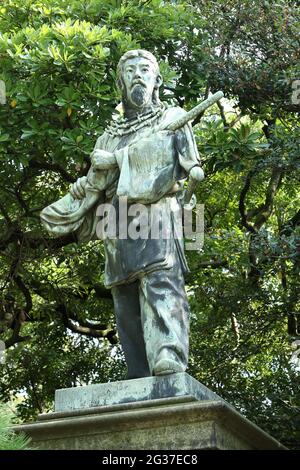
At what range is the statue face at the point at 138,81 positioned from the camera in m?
7.55

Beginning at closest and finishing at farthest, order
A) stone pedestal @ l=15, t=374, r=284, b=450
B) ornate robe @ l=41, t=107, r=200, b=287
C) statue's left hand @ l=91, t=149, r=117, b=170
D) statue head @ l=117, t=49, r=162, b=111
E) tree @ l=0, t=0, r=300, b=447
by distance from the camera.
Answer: stone pedestal @ l=15, t=374, r=284, b=450
ornate robe @ l=41, t=107, r=200, b=287
statue's left hand @ l=91, t=149, r=117, b=170
statue head @ l=117, t=49, r=162, b=111
tree @ l=0, t=0, r=300, b=447

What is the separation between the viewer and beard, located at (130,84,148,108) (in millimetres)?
7551

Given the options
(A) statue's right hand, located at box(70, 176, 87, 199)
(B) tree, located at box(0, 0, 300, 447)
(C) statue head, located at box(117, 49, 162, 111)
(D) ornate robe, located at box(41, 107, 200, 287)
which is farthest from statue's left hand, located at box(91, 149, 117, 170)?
(B) tree, located at box(0, 0, 300, 447)

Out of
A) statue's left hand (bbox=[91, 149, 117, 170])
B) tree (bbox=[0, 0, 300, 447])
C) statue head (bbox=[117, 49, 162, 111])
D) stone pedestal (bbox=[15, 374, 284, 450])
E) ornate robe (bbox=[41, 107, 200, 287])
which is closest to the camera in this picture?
stone pedestal (bbox=[15, 374, 284, 450])

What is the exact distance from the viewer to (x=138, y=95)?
24.8ft

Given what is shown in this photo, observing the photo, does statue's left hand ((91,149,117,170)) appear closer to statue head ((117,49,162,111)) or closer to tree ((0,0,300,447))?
statue head ((117,49,162,111))

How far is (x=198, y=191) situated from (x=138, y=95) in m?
6.90

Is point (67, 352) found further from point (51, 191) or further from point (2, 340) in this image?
point (51, 191)

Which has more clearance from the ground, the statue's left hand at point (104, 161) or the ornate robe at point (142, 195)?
the statue's left hand at point (104, 161)

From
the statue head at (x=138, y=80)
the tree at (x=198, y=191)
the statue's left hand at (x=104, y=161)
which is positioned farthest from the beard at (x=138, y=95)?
the tree at (x=198, y=191)

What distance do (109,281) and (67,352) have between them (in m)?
7.70

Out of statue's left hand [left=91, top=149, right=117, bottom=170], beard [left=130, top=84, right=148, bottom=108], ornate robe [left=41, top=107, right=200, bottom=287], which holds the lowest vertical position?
ornate robe [left=41, top=107, right=200, bottom=287]

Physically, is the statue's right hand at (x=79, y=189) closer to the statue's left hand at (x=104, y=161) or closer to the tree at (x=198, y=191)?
the statue's left hand at (x=104, y=161)

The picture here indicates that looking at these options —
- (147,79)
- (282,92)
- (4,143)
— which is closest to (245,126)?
(282,92)
